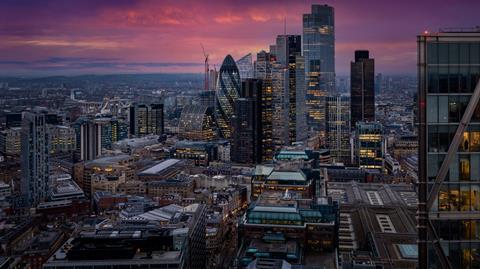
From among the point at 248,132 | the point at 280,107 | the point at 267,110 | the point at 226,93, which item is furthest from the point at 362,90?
the point at 248,132

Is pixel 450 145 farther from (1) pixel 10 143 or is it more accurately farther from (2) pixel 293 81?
(2) pixel 293 81

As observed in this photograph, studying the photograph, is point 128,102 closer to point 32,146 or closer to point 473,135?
point 32,146

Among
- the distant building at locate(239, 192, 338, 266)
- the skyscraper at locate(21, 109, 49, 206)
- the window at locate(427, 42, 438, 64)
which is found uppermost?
the window at locate(427, 42, 438, 64)

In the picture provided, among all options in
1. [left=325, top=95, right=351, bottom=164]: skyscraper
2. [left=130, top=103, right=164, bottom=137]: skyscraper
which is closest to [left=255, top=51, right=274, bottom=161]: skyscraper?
[left=325, top=95, right=351, bottom=164]: skyscraper

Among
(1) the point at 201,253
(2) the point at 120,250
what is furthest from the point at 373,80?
(2) the point at 120,250

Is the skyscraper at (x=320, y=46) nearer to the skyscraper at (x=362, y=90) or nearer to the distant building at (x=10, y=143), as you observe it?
the skyscraper at (x=362, y=90)

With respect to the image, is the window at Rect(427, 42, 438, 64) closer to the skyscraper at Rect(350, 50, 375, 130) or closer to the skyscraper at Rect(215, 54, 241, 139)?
the skyscraper at Rect(215, 54, 241, 139)
